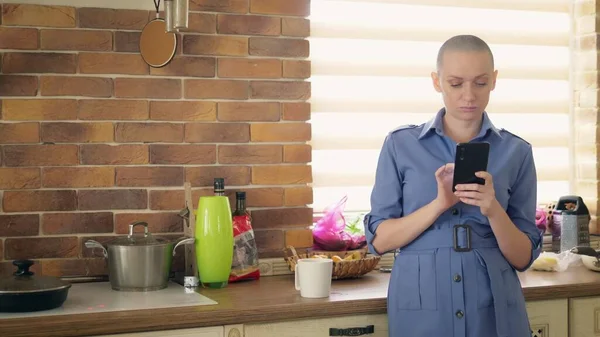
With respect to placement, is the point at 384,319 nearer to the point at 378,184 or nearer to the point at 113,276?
the point at 378,184

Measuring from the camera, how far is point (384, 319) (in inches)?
99.3

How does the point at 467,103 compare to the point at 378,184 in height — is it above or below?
above

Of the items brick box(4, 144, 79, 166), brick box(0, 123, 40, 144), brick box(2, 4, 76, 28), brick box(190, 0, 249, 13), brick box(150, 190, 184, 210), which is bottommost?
brick box(150, 190, 184, 210)

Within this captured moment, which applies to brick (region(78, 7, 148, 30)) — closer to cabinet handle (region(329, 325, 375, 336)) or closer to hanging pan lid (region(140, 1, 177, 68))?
hanging pan lid (region(140, 1, 177, 68))

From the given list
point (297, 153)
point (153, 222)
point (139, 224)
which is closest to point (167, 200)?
point (153, 222)

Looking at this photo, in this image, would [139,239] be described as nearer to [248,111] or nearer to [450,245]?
[248,111]

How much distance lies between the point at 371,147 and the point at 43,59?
50.8 inches

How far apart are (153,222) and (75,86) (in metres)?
0.53

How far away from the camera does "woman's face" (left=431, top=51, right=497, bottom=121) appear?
89.4 inches

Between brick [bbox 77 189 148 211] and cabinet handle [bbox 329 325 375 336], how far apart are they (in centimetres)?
82

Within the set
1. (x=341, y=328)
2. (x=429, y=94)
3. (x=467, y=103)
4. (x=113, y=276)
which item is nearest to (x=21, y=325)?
(x=113, y=276)

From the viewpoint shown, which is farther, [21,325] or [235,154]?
[235,154]

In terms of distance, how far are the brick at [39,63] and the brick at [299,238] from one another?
0.94m

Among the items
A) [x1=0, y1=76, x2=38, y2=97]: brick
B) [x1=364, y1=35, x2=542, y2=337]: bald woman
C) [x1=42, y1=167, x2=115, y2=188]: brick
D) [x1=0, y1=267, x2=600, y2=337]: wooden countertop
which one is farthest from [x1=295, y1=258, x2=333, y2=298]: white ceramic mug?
[x1=0, y1=76, x2=38, y2=97]: brick
